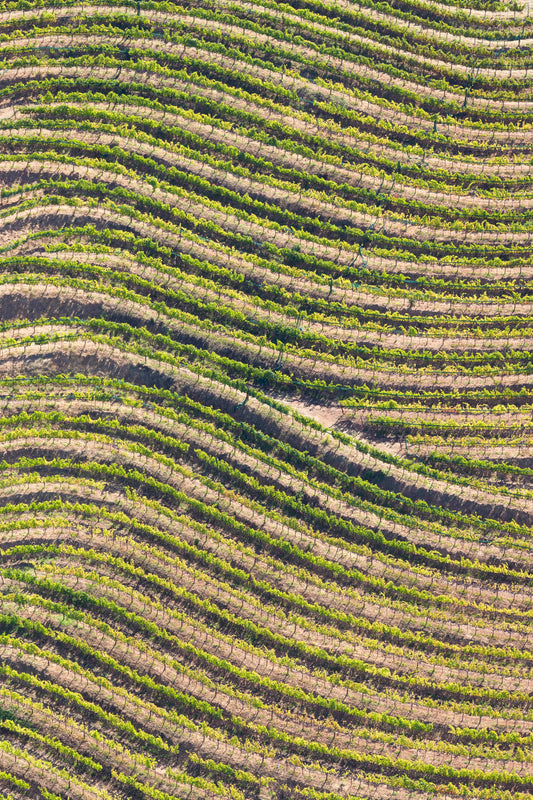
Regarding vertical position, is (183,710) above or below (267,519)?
below

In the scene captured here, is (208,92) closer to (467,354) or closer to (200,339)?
(200,339)

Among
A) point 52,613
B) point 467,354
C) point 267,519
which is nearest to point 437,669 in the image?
point 267,519

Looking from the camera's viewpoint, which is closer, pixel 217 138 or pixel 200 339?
pixel 200 339

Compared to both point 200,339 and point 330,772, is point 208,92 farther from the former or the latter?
point 330,772

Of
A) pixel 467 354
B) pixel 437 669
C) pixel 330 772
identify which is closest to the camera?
pixel 330 772

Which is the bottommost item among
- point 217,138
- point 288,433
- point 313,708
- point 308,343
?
point 313,708

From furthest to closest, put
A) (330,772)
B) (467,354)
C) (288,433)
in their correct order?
(467,354) → (288,433) → (330,772)
